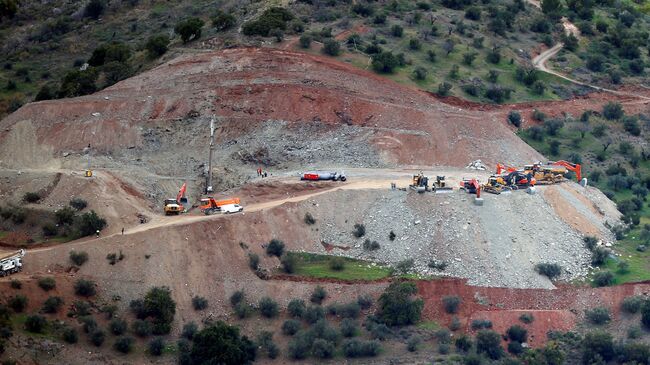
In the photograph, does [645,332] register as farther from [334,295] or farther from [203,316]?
[203,316]

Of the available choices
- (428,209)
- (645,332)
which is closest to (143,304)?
(428,209)

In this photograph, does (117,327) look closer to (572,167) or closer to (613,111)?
(572,167)

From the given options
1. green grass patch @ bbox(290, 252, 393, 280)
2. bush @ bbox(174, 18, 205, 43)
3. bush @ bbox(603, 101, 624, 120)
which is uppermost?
green grass patch @ bbox(290, 252, 393, 280)

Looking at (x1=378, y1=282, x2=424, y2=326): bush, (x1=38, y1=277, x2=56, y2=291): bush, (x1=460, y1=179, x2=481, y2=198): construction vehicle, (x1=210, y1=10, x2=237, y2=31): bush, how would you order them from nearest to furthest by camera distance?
(x1=38, y1=277, x2=56, y2=291): bush, (x1=378, y1=282, x2=424, y2=326): bush, (x1=460, y1=179, x2=481, y2=198): construction vehicle, (x1=210, y1=10, x2=237, y2=31): bush

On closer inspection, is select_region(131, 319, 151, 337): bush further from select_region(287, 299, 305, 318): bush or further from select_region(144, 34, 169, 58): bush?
select_region(144, 34, 169, 58): bush

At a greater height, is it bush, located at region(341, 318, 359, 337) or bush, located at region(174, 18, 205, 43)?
bush, located at region(341, 318, 359, 337)

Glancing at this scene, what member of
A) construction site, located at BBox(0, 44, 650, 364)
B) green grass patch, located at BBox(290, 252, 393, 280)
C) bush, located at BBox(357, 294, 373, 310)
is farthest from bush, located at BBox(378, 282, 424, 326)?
green grass patch, located at BBox(290, 252, 393, 280)

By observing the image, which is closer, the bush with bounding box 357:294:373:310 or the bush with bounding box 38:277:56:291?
the bush with bounding box 38:277:56:291

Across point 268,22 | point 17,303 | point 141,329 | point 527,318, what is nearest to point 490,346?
point 527,318
